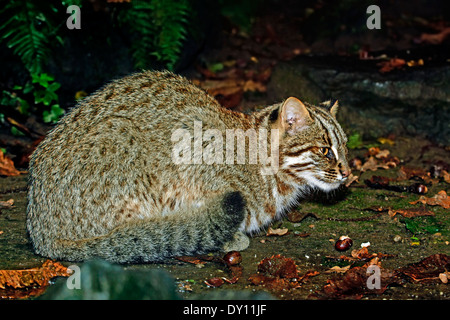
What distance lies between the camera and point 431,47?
10.4 meters

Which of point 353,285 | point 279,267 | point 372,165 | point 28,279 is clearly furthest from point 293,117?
point 28,279

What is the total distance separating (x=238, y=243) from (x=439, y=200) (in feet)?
8.41

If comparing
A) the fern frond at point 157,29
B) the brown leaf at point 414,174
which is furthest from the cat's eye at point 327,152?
the fern frond at point 157,29

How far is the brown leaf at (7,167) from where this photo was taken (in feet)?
25.0

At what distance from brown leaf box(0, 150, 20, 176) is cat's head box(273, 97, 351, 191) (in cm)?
369

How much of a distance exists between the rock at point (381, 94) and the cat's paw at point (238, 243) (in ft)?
12.5

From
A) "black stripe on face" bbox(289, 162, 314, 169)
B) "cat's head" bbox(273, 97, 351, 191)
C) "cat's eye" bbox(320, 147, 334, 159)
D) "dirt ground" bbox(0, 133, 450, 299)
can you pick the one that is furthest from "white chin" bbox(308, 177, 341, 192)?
"dirt ground" bbox(0, 133, 450, 299)

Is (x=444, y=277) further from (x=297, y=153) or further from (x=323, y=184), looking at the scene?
(x=297, y=153)

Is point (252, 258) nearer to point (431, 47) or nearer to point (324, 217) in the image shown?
point (324, 217)

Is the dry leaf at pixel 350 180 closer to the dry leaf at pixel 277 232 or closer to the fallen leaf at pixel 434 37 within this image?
the dry leaf at pixel 277 232

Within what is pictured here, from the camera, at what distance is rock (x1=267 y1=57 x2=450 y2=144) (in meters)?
8.87

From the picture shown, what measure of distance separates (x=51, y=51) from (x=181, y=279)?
186 inches

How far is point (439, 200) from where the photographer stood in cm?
671

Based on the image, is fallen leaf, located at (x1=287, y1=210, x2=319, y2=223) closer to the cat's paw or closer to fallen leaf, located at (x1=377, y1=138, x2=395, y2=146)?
the cat's paw
